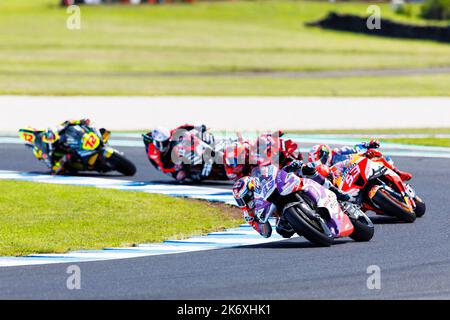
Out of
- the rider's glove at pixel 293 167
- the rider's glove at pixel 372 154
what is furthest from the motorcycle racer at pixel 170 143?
the rider's glove at pixel 293 167

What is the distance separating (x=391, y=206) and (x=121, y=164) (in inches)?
256

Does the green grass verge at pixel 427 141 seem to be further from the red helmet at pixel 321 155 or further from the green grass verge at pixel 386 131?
the red helmet at pixel 321 155

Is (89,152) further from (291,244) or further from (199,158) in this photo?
(291,244)

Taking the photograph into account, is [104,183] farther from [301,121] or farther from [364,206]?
[301,121]

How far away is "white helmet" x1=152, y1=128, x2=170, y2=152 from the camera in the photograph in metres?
17.5

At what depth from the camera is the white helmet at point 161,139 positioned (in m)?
17.5

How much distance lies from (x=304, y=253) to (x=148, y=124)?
1705cm

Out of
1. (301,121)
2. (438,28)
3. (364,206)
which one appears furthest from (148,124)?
(438,28)

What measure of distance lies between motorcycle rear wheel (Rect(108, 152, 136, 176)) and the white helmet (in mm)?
1002

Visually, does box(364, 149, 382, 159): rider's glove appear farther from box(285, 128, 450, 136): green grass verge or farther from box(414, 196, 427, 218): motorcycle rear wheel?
box(285, 128, 450, 136): green grass verge

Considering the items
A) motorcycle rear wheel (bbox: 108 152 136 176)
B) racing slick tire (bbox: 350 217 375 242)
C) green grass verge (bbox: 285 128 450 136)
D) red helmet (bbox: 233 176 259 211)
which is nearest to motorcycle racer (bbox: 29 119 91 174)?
motorcycle rear wheel (bbox: 108 152 136 176)

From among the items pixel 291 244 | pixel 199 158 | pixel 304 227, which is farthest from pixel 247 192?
pixel 199 158
